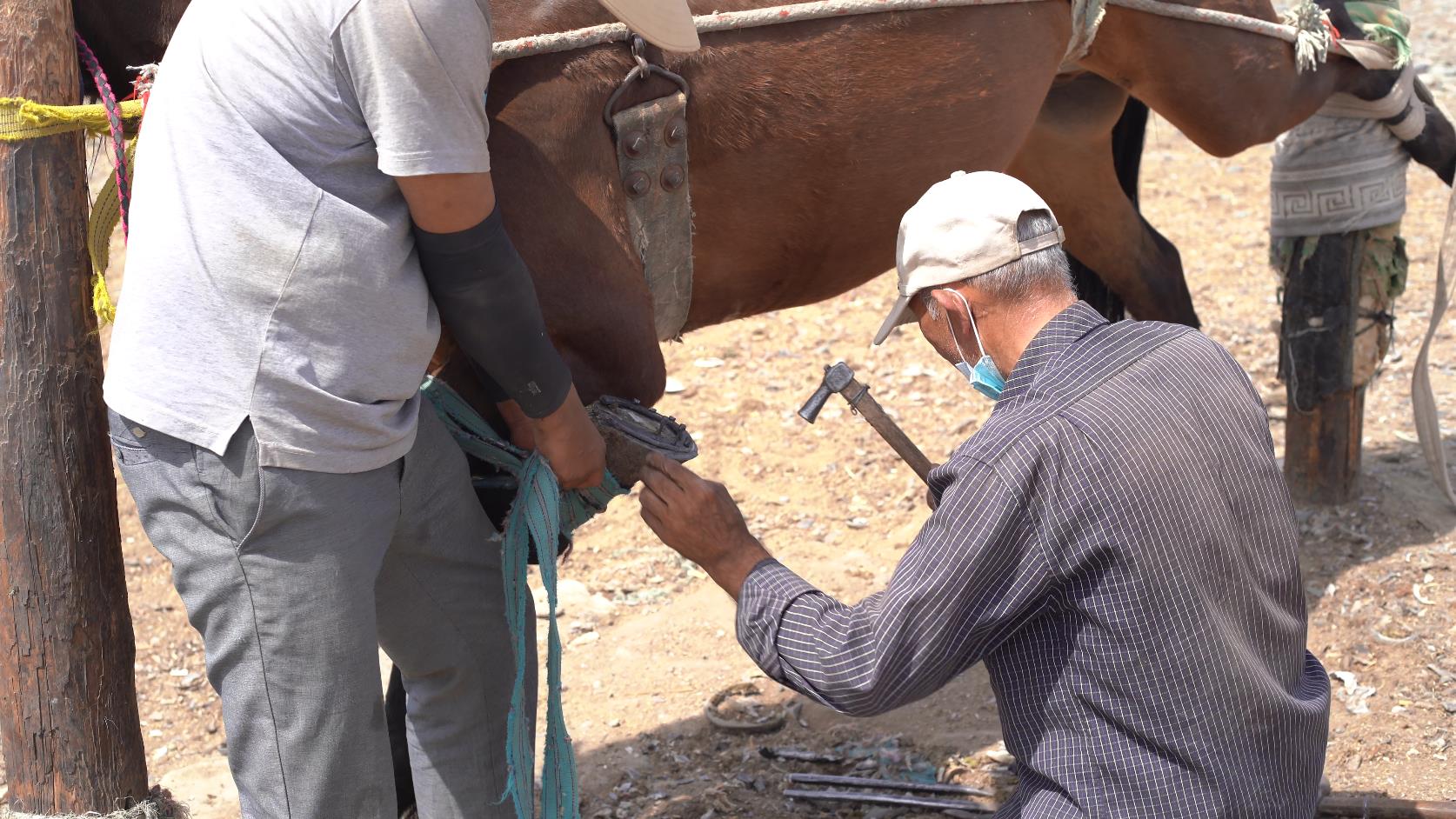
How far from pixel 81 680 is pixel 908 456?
1.37 meters

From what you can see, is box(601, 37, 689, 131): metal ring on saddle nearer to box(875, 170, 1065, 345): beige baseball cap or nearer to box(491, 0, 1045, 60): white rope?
box(491, 0, 1045, 60): white rope

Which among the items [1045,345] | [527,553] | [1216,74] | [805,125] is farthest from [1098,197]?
[527,553]

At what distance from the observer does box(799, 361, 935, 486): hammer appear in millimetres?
2070

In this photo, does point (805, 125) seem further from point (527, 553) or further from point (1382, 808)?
point (1382, 808)

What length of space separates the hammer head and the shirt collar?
13.5 inches

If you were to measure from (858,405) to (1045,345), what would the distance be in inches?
16.8

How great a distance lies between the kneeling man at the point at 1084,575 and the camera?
63.4 inches

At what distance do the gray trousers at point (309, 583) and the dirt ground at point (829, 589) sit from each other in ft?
3.87

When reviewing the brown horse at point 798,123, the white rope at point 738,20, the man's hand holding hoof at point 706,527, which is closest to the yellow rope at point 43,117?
the brown horse at point 798,123

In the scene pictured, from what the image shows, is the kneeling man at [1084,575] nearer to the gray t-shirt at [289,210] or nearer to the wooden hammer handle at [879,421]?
the wooden hammer handle at [879,421]

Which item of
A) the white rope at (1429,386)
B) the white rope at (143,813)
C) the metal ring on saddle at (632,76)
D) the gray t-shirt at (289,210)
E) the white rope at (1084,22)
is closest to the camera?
the gray t-shirt at (289,210)

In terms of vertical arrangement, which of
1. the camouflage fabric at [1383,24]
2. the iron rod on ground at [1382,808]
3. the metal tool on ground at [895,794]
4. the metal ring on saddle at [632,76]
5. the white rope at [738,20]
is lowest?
the metal tool on ground at [895,794]

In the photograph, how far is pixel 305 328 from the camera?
5.46 feet

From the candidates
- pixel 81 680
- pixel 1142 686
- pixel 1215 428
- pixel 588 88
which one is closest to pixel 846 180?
pixel 588 88
